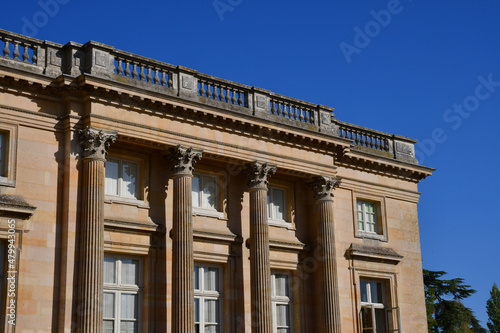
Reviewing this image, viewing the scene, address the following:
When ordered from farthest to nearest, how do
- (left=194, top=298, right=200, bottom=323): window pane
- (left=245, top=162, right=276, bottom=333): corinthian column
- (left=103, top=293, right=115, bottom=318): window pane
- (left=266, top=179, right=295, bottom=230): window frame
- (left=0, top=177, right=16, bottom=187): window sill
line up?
(left=266, top=179, right=295, bottom=230): window frame, (left=245, top=162, right=276, bottom=333): corinthian column, (left=194, top=298, right=200, bottom=323): window pane, (left=103, top=293, right=115, bottom=318): window pane, (left=0, top=177, right=16, bottom=187): window sill

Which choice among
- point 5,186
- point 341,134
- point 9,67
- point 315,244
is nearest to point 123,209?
point 5,186

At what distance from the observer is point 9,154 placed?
19.4 m

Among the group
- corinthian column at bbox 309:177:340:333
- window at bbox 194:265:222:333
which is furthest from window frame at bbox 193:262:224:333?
corinthian column at bbox 309:177:340:333

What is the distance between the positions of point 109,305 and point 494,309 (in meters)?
47.2

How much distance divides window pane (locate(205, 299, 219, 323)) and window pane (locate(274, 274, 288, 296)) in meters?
2.45

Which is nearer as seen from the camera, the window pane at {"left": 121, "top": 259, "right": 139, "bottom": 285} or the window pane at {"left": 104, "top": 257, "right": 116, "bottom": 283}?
the window pane at {"left": 104, "top": 257, "right": 116, "bottom": 283}

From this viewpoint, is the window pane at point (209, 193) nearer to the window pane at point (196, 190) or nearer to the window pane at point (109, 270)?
the window pane at point (196, 190)

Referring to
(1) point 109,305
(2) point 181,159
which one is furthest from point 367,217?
(1) point 109,305

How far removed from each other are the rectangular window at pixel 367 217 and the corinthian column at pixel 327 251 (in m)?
2.09

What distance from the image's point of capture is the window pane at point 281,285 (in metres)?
24.4

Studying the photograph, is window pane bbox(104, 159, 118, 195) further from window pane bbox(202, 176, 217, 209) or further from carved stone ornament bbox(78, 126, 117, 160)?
A: window pane bbox(202, 176, 217, 209)

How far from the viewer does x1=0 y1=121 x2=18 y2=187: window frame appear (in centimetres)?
1933

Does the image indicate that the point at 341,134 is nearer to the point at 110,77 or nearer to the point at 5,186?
the point at 110,77

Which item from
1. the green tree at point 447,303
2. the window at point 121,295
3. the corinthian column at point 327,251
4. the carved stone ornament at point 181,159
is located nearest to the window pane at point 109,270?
the window at point 121,295
